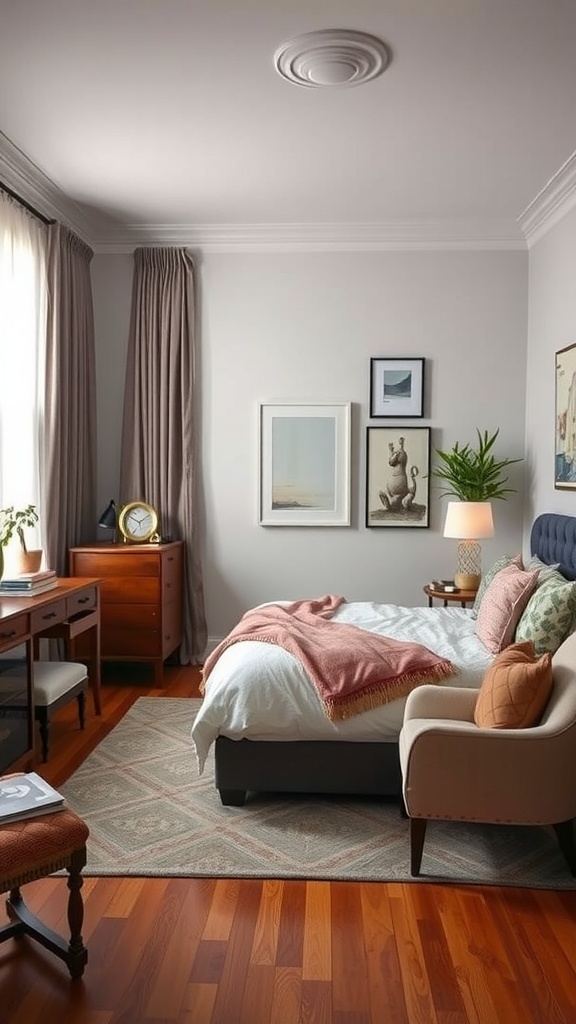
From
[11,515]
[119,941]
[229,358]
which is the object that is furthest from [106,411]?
[119,941]

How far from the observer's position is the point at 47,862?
212cm

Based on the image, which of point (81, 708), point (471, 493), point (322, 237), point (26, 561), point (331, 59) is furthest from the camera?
point (322, 237)

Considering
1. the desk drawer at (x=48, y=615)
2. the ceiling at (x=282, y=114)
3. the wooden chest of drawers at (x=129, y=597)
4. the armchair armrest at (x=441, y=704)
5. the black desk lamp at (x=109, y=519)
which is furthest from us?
the black desk lamp at (x=109, y=519)

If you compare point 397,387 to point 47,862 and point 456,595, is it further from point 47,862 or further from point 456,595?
point 47,862

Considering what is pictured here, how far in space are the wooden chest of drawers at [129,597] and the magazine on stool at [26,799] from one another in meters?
2.60

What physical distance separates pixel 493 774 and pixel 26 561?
2510mm

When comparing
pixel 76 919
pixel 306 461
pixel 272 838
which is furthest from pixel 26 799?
pixel 306 461

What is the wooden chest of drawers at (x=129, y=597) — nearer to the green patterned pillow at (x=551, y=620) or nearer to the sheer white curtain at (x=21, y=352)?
the sheer white curtain at (x=21, y=352)

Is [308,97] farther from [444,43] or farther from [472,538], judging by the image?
[472,538]

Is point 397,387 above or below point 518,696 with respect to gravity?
above

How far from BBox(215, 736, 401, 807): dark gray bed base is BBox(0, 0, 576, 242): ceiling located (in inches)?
107

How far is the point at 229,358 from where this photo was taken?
5.64 meters

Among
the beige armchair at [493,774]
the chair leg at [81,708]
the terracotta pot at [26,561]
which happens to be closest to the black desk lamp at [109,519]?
the terracotta pot at [26,561]

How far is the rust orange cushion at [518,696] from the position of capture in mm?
2742
